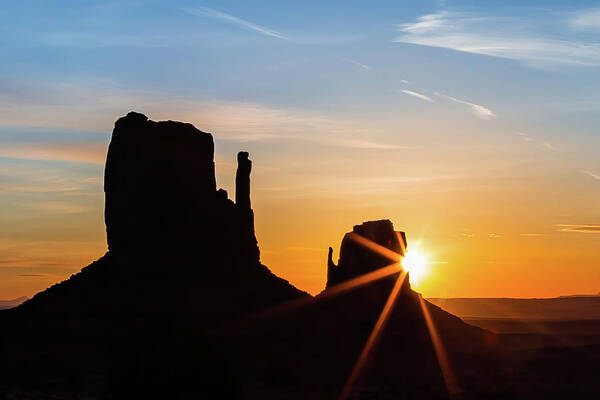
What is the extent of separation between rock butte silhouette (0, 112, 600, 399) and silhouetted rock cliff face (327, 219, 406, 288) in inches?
6.3

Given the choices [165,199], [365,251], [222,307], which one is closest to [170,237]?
[165,199]

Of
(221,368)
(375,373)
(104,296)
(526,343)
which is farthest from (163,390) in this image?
(526,343)

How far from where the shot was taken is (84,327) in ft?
287

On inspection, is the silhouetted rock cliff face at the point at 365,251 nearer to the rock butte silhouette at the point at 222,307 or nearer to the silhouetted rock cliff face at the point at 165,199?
the rock butte silhouette at the point at 222,307

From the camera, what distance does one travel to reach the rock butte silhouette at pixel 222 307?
269ft

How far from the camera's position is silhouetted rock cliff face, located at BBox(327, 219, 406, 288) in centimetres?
9700

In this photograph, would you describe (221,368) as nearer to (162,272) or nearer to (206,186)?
(162,272)

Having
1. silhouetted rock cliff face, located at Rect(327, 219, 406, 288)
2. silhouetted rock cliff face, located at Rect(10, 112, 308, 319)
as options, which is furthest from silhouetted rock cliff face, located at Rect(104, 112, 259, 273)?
silhouetted rock cliff face, located at Rect(327, 219, 406, 288)

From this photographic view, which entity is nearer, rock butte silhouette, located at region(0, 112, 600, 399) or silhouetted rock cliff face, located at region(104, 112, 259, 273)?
rock butte silhouette, located at region(0, 112, 600, 399)

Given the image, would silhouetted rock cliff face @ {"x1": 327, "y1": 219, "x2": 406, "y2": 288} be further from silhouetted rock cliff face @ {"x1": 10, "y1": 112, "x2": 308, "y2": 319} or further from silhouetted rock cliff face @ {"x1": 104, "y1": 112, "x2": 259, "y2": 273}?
silhouetted rock cliff face @ {"x1": 104, "y1": 112, "x2": 259, "y2": 273}

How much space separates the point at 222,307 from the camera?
94.6 meters

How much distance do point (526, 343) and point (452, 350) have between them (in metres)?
60.8

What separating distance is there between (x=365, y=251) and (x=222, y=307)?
55.9 ft

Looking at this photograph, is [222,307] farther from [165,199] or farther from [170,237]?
[165,199]
